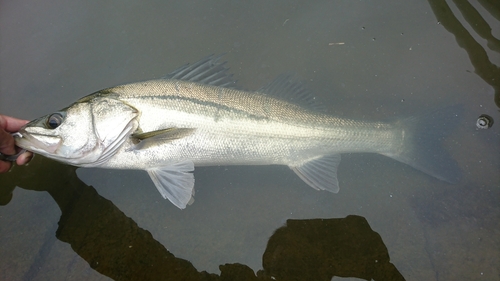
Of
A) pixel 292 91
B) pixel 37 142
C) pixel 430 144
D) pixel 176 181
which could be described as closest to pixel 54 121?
pixel 37 142

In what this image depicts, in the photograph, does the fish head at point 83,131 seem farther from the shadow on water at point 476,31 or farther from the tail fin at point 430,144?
the shadow on water at point 476,31

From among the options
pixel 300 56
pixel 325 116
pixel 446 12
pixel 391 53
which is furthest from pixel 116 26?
pixel 446 12

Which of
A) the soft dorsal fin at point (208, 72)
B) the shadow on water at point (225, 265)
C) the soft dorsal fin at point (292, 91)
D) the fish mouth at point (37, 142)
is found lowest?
the shadow on water at point (225, 265)

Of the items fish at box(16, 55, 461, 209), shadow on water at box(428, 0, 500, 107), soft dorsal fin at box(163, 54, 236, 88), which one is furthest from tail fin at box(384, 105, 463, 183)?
soft dorsal fin at box(163, 54, 236, 88)

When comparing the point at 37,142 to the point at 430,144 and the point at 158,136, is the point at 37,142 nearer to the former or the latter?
the point at 158,136

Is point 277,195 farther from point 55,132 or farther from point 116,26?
point 116,26

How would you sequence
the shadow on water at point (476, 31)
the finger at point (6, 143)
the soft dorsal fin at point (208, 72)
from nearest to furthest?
the finger at point (6, 143)
the soft dorsal fin at point (208, 72)
the shadow on water at point (476, 31)

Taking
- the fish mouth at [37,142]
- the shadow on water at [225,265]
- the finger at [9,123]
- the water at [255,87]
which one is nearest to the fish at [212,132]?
the fish mouth at [37,142]
